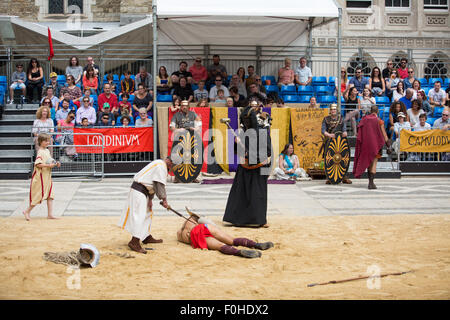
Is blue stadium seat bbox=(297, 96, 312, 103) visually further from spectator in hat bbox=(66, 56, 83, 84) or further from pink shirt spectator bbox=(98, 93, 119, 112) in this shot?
spectator in hat bbox=(66, 56, 83, 84)

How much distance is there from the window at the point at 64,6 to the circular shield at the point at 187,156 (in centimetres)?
1183

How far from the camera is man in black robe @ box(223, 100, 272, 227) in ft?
37.1

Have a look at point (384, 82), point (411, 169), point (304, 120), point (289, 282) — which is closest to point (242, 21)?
point (304, 120)

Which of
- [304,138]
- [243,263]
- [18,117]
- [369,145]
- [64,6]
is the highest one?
[64,6]

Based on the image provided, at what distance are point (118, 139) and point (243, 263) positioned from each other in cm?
951

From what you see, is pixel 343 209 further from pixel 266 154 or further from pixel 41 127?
pixel 41 127

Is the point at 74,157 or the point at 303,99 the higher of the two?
the point at 303,99

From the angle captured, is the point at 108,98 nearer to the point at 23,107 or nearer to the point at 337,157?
the point at 23,107

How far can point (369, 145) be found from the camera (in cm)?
1606

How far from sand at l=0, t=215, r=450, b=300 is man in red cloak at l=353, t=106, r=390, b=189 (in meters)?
4.24

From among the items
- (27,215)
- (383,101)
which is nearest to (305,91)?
(383,101)

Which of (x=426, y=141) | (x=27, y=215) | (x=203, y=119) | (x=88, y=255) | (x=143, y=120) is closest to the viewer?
(x=88, y=255)

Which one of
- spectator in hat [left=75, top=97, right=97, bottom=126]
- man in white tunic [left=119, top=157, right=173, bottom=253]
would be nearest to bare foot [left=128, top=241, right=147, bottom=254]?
man in white tunic [left=119, top=157, right=173, bottom=253]

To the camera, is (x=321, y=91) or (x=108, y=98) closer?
(x=108, y=98)
